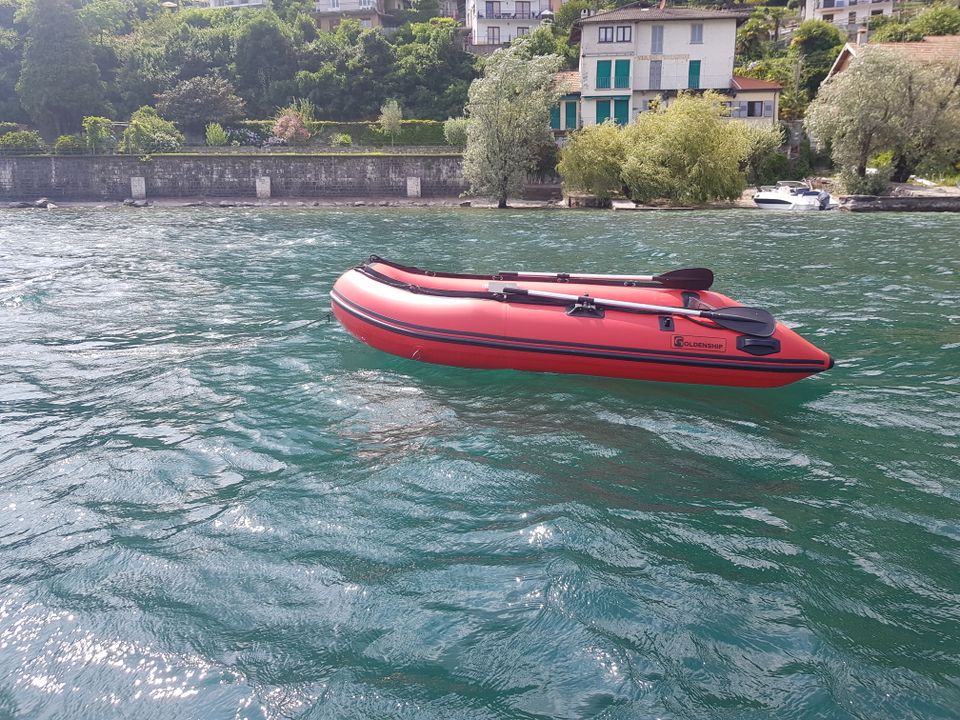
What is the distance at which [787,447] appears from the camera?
670 centimetres

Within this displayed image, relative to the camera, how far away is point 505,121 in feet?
118

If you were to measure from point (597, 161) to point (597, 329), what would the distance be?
89.8ft

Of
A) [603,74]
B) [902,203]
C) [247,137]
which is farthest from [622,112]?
[247,137]

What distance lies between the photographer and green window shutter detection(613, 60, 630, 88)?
140 feet

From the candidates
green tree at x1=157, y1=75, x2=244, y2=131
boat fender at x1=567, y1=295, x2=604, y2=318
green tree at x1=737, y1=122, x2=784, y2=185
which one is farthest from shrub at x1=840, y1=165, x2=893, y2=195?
green tree at x1=157, y1=75, x2=244, y2=131

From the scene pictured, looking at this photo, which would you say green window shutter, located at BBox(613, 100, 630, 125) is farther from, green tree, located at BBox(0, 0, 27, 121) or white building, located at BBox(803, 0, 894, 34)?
green tree, located at BBox(0, 0, 27, 121)

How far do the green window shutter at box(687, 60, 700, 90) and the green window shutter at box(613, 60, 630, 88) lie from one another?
3.48 m

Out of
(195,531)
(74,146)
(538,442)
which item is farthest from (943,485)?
(74,146)

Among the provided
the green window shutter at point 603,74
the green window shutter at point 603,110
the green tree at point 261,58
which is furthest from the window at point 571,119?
the green tree at point 261,58

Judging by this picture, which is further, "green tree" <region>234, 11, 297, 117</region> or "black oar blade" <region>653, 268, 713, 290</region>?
"green tree" <region>234, 11, 297, 117</region>

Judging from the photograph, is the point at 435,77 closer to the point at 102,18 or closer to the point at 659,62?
the point at 659,62

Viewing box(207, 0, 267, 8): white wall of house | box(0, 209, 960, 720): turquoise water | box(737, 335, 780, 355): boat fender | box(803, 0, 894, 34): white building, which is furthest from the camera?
box(207, 0, 267, 8): white wall of house

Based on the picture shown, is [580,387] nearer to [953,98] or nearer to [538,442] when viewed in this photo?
[538,442]

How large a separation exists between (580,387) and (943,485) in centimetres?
361
